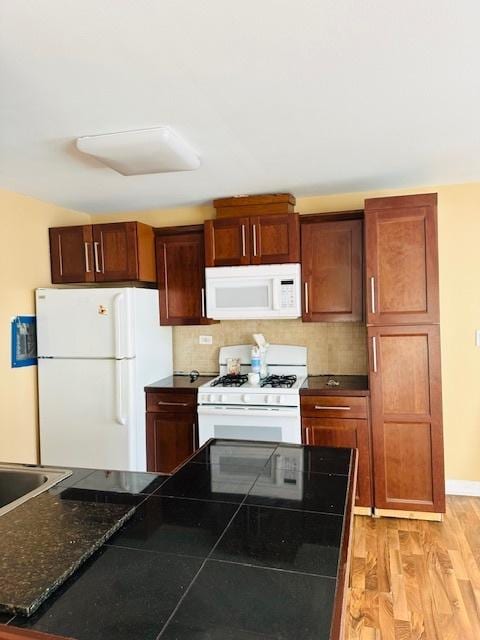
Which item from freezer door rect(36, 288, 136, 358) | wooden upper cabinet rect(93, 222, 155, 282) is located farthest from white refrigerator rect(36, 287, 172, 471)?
wooden upper cabinet rect(93, 222, 155, 282)

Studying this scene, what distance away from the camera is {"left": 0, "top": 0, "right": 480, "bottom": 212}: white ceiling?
1.41 meters

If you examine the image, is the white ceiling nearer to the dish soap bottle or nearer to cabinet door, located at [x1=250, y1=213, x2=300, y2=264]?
cabinet door, located at [x1=250, y1=213, x2=300, y2=264]

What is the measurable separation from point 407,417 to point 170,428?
169cm

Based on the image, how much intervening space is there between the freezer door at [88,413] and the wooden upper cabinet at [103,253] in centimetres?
71

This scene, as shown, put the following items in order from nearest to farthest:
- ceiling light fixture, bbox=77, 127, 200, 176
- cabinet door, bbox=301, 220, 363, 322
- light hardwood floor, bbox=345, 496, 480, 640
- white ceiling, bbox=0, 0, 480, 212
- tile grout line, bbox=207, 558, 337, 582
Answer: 1. tile grout line, bbox=207, 558, 337, 582
2. white ceiling, bbox=0, 0, 480, 212
3. light hardwood floor, bbox=345, 496, 480, 640
4. ceiling light fixture, bbox=77, 127, 200, 176
5. cabinet door, bbox=301, 220, 363, 322

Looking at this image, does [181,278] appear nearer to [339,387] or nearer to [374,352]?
[339,387]

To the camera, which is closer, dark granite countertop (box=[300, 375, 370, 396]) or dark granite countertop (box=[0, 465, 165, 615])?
dark granite countertop (box=[0, 465, 165, 615])

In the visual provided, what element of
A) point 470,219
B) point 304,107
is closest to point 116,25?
point 304,107

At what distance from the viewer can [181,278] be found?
12.4ft

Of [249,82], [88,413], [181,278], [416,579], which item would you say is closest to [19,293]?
→ [88,413]

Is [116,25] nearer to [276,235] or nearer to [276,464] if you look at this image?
[276,464]

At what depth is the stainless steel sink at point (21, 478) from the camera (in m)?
1.63

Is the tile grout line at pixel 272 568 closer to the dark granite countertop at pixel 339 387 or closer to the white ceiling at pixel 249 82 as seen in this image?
the white ceiling at pixel 249 82

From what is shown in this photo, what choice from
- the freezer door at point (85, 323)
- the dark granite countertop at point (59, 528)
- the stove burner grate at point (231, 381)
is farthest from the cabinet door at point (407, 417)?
the dark granite countertop at point (59, 528)
